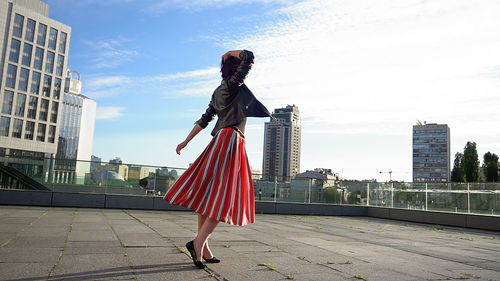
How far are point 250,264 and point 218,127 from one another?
4.45 feet

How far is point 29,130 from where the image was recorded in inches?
2466

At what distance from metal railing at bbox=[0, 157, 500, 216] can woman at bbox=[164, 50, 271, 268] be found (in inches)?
343

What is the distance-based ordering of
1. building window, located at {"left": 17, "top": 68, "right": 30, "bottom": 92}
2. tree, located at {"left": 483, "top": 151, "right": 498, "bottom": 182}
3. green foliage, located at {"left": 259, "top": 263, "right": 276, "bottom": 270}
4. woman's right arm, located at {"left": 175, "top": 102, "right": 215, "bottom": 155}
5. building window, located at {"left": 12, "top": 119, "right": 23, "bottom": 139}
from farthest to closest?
tree, located at {"left": 483, "top": 151, "right": 498, "bottom": 182}, building window, located at {"left": 17, "top": 68, "right": 30, "bottom": 92}, building window, located at {"left": 12, "top": 119, "right": 23, "bottom": 139}, woman's right arm, located at {"left": 175, "top": 102, "right": 215, "bottom": 155}, green foliage, located at {"left": 259, "top": 263, "right": 276, "bottom": 270}

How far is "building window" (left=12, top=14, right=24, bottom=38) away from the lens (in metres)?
60.2

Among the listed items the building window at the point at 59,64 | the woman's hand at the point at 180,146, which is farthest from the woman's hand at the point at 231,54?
the building window at the point at 59,64

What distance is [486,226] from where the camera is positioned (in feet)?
36.9

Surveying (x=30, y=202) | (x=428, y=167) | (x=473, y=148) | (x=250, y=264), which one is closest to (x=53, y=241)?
(x=250, y=264)

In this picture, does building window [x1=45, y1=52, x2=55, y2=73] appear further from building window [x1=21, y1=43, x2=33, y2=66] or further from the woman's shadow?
the woman's shadow

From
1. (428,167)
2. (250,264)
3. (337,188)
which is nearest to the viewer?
(250,264)

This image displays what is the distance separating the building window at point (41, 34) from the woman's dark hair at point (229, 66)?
70.0m

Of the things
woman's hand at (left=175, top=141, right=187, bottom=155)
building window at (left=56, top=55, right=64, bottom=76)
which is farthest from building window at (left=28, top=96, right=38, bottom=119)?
woman's hand at (left=175, top=141, right=187, bottom=155)

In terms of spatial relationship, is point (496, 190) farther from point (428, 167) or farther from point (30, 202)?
point (428, 167)

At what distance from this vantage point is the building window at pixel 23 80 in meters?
61.2

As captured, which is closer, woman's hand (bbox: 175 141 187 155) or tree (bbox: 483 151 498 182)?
woman's hand (bbox: 175 141 187 155)
